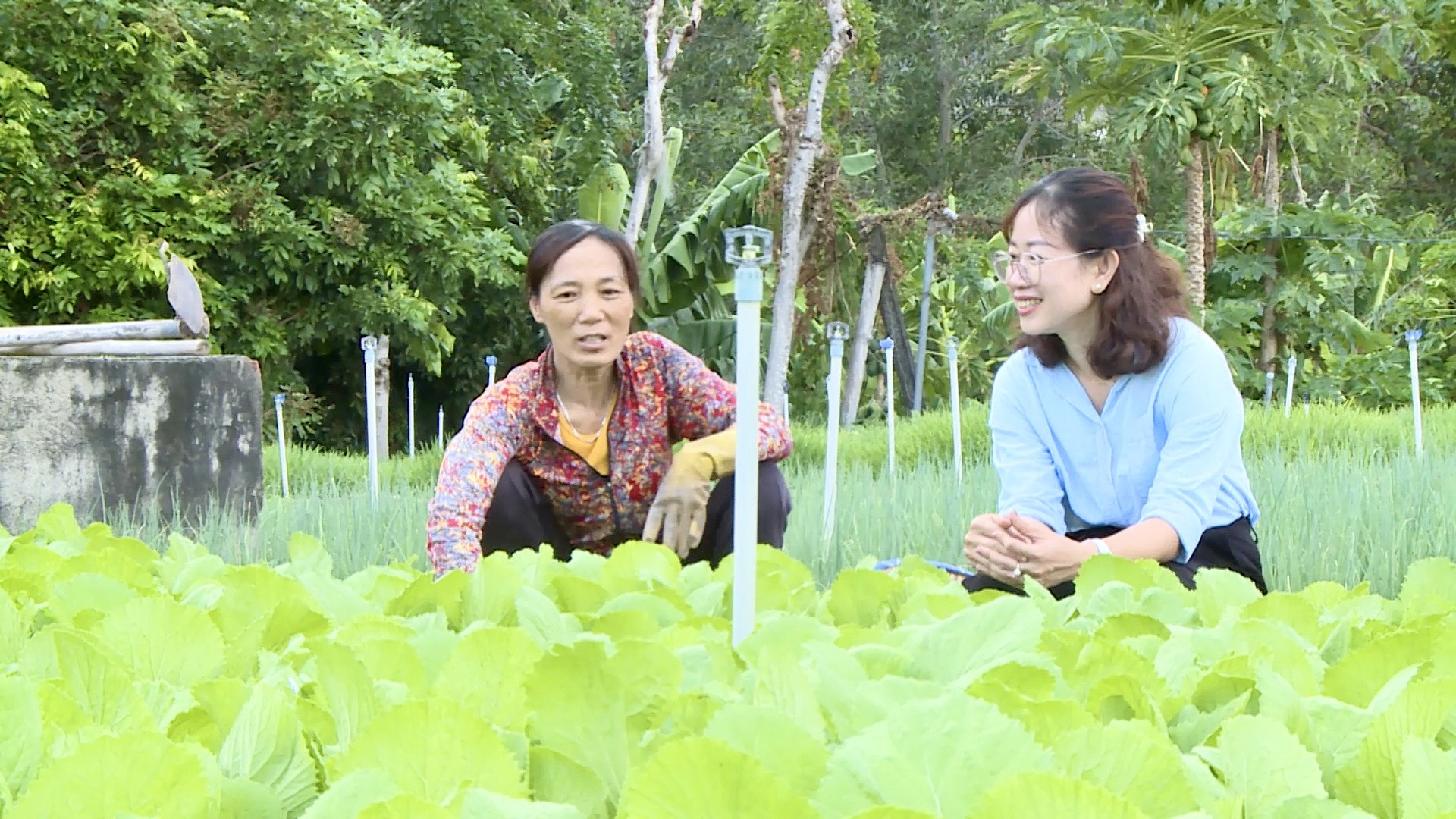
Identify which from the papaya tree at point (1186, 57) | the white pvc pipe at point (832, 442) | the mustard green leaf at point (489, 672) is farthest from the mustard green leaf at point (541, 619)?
the papaya tree at point (1186, 57)

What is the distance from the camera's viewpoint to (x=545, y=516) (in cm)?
207

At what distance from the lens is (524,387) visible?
196 cm

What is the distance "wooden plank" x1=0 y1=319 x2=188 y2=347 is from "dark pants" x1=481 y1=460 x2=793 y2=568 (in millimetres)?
2505

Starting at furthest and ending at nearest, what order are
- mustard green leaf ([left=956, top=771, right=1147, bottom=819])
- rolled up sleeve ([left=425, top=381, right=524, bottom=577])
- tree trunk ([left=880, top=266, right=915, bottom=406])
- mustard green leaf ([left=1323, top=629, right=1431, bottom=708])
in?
A: tree trunk ([left=880, top=266, right=915, bottom=406]) → rolled up sleeve ([left=425, top=381, right=524, bottom=577]) → mustard green leaf ([left=1323, top=629, right=1431, bottom=708]) → mustard green leaf ([left=956, top=771, right=1147, bottom=819])

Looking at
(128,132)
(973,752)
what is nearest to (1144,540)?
(973,752)

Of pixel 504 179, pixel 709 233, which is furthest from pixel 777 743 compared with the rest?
pixel 504 179

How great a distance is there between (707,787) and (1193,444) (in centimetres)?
155

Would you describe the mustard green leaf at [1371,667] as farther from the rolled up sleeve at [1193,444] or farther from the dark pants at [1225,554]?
the dark pants at [1225,554]

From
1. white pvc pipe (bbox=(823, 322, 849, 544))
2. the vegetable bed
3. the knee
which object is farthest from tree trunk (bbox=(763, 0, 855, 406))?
the vegetable bed

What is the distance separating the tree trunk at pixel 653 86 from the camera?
759 centimetres

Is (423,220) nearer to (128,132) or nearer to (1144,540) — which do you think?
(128,132)

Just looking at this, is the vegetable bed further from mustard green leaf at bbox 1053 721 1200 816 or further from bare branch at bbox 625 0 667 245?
bare branch at bbox 625 0 667 245

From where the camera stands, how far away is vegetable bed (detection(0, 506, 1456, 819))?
479 millimetres

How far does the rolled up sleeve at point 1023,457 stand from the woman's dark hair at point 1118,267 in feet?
0.42
